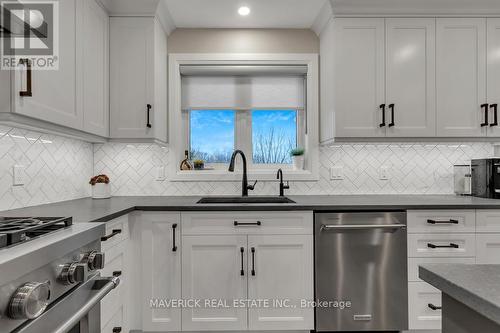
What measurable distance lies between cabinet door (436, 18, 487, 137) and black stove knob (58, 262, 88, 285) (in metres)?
2.46

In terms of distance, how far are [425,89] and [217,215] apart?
179 cm

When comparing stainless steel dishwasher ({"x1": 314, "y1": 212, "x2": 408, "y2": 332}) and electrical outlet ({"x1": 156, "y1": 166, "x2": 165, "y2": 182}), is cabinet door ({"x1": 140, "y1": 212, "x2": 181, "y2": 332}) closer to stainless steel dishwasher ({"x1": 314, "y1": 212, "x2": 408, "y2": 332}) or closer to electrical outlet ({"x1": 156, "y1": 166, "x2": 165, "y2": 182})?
electrical outlet ({"x1": 156, "y1": 166, "x2": 165, "y2": 182})

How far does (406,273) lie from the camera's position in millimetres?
2035

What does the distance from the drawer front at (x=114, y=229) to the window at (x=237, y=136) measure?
104cm

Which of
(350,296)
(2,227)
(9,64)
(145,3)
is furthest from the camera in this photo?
(145,3)

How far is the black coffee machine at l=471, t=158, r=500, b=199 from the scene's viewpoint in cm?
240

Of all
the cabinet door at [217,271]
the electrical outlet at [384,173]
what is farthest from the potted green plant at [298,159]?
the cabinet door at [217,271]

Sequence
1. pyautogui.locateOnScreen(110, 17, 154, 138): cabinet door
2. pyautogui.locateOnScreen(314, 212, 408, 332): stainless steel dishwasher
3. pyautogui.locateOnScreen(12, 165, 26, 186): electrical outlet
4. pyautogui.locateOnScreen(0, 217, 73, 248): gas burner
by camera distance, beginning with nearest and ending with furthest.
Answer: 1. pyautogui.locateOnScreen(0, 217, 73, 248): gas burner
2. pyautogui.locateOnScreen(12, 165, 26, 186): electrical outlet
3. pyautogui.locateOnScreen(314, 212, 408, 332): stainless steel dishwasher
4. pyautogui.locateOnScreen(110, 17, 154, 138): cabinet door

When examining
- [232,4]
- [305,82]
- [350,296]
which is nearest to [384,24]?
[305,82]

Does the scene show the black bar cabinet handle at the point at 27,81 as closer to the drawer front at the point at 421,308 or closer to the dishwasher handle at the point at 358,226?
the dishwasher handle at the point at 358,226

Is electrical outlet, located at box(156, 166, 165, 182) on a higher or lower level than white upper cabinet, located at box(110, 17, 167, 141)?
lower

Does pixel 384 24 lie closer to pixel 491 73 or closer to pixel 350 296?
pixel 491 73

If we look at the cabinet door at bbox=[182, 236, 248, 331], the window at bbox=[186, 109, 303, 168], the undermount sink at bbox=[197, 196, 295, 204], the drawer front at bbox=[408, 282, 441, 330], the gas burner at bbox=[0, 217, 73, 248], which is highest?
the window at bbox=[186, 109, 303, 168]

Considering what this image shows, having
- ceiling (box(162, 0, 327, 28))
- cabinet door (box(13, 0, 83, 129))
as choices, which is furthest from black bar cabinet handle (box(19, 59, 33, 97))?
ceiling (box(162, 0, 327, 28))
